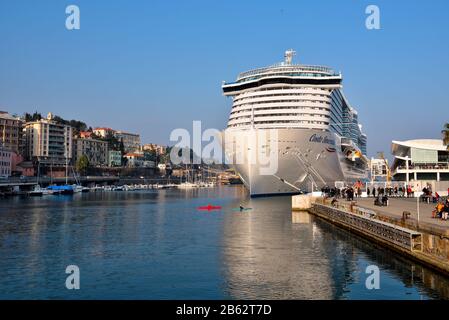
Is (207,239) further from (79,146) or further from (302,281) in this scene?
(79,146)

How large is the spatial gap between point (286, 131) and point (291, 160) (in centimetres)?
441

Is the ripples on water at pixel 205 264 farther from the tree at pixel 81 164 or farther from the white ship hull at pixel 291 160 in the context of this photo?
the tree at pixel 81 164

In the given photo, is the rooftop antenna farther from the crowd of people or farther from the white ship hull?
the crowd of people

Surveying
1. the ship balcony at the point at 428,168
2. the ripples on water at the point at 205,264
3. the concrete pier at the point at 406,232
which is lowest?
the ripples on water at the point at 205,264

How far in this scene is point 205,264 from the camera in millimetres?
25250

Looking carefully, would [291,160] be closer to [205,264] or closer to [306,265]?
[306,265]

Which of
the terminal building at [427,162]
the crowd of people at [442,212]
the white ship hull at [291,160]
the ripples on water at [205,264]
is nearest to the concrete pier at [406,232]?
the crowd of people at [442,212]

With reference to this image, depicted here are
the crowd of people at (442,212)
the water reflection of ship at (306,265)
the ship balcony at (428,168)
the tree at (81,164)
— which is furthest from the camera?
the tree at (81,164)

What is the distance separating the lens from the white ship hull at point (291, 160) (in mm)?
65188

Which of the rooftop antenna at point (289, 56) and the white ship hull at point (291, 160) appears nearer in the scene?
the white ship hull at point (291, 160)

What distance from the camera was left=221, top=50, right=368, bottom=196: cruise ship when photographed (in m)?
65.6

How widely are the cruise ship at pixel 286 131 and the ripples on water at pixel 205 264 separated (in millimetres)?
23835

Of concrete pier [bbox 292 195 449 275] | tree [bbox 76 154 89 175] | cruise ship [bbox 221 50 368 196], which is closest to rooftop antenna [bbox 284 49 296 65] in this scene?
cruise ship [bbox 221 50 368 196]

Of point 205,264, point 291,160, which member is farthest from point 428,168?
point 205,264
